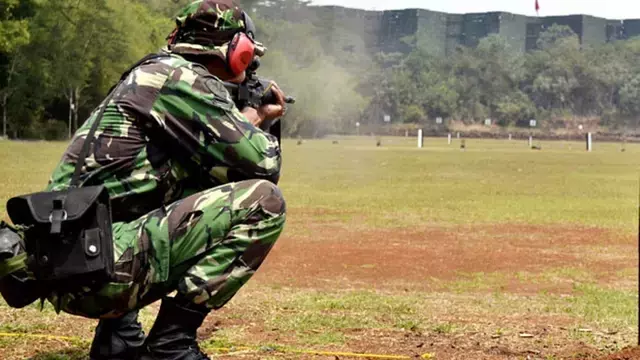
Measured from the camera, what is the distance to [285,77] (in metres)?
35.3

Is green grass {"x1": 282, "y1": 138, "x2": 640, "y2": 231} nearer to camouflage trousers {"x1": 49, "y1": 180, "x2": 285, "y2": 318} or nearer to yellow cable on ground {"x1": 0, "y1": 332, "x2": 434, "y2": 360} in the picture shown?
yellow cable on ground {"x1": 0, "y1": 332, "x2": 434, "y2": 360}

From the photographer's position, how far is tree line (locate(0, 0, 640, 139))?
3111 centimetres

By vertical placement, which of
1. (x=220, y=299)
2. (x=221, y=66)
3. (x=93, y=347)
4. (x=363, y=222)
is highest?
(x=221, y=66)

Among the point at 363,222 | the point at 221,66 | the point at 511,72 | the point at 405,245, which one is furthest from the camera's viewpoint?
the point at 511,72

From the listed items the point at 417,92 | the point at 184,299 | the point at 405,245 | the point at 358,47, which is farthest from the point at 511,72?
the point at 184,299

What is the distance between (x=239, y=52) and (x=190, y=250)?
0.84m

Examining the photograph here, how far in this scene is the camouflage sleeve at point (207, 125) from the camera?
3474mm

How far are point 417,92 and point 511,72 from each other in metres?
16.6

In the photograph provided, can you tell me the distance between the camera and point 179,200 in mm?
3596

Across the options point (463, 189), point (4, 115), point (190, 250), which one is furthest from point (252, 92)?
point (4, 115)

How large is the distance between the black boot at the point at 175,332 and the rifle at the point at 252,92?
0.90 metres

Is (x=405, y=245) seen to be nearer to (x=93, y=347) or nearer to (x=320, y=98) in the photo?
(x=93, y=347)

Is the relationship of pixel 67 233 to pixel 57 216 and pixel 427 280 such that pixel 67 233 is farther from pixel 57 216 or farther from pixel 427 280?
pixel 427 280

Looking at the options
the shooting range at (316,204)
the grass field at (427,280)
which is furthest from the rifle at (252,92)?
the grass field at (427,280)
